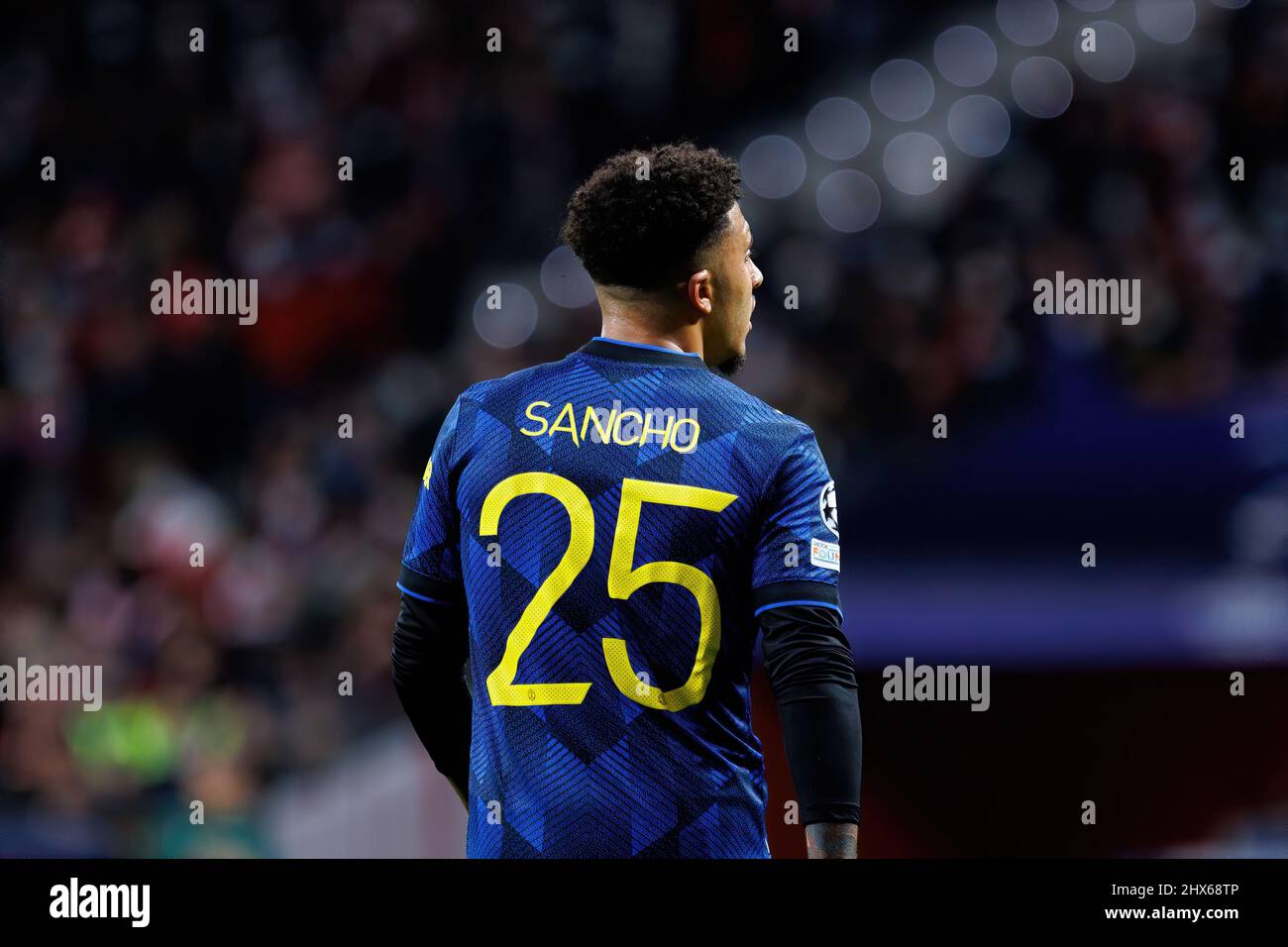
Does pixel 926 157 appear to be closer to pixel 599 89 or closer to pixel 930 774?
pixel 599 89

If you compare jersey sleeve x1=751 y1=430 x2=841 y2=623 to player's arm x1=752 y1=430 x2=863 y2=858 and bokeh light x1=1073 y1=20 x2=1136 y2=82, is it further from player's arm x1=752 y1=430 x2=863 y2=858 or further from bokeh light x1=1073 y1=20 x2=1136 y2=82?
bokeh light x1=1073 y1=20 x2=1136 y2=82

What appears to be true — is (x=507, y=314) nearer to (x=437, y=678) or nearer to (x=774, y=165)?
(x=774, y=165)

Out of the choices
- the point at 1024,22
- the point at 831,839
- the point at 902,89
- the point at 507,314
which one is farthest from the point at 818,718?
the point at 1024,22

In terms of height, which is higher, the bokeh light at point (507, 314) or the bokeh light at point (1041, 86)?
the bokeh light at point (1041, 86)

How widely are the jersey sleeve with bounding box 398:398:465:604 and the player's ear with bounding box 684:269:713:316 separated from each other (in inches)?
15.0

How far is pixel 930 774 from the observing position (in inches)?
161

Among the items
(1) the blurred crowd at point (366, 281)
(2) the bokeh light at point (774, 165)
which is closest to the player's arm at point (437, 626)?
(1) the blurred crowd at point (366, 281)

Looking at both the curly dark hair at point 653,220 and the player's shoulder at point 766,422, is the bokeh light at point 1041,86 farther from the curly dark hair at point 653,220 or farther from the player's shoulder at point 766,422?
the player's shoulder at point 766,422

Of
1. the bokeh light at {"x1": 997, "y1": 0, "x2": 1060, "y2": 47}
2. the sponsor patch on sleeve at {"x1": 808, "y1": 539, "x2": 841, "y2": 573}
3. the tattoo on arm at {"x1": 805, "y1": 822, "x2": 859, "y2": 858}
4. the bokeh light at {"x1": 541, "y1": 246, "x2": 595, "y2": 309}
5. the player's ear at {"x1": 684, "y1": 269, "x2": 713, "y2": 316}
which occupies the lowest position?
the tattoo on arm at {"x1": 805, "y1": 822, "x2": 859, "y2": 858}

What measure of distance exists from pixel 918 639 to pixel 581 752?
2585mm

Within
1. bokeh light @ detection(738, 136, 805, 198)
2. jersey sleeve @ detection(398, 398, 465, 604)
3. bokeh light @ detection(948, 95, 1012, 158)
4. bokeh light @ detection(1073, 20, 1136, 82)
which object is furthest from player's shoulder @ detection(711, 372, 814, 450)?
bokeh light @ detection(1073, 20, 1136, 82)

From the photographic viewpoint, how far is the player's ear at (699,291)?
1.86m

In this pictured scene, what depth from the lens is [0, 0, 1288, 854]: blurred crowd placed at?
4297mm
